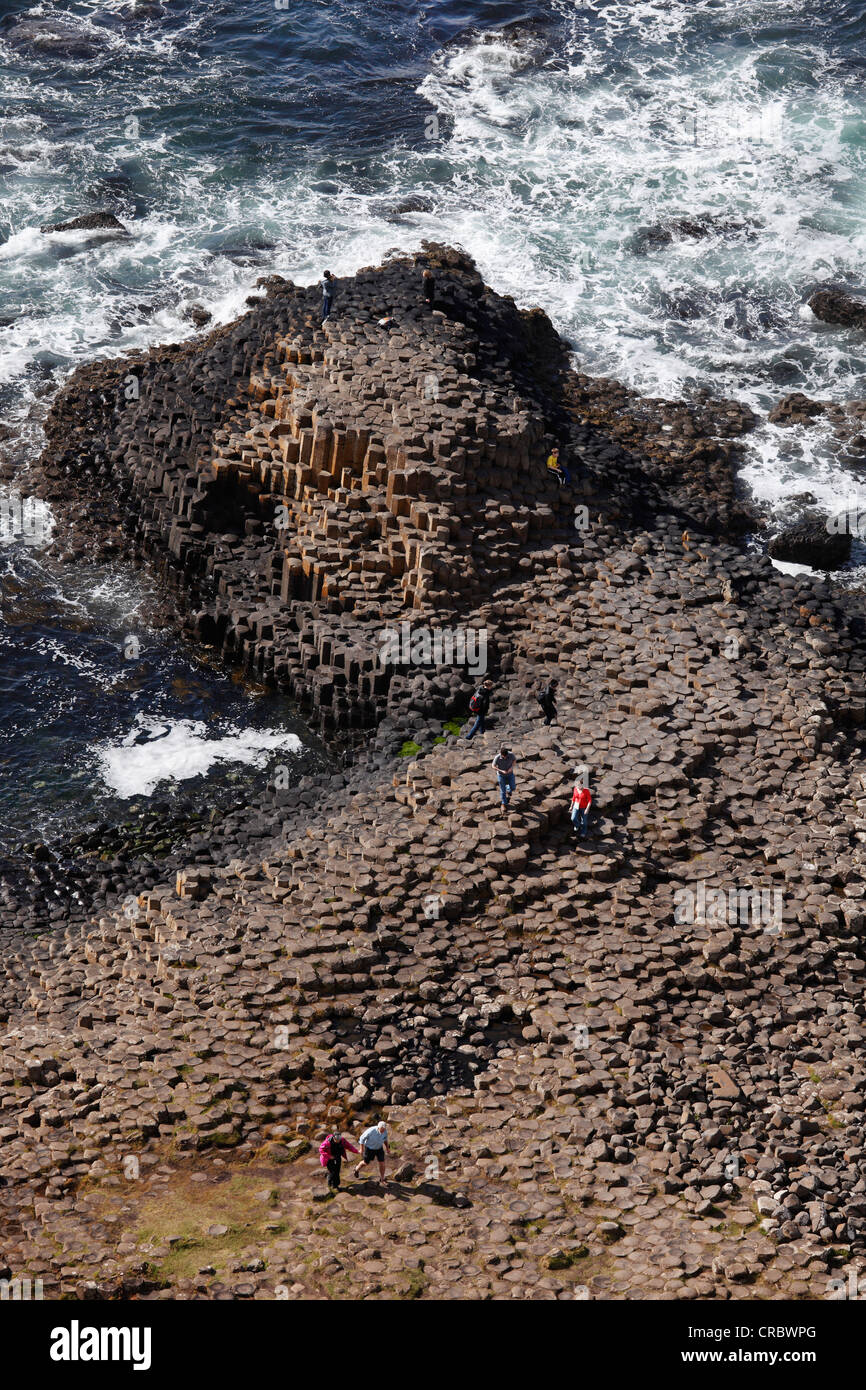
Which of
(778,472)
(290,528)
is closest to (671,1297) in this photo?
(290,528)

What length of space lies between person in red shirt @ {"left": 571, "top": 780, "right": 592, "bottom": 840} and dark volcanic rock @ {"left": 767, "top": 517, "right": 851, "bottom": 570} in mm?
15641

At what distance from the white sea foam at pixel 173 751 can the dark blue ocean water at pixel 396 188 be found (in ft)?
0.39

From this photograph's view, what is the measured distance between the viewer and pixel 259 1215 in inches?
1025

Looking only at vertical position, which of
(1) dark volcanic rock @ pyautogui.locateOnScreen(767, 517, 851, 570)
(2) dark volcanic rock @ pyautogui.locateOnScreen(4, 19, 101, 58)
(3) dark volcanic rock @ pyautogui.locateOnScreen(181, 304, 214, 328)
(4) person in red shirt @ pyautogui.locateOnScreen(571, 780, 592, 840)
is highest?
(2) dark volcanic rock @ pyautogui.locateOnScreen(4, 19, 101, 58)

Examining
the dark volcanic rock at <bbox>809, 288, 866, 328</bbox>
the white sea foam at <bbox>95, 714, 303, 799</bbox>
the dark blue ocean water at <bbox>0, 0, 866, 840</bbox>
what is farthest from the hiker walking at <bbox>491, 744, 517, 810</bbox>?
the dark volcanic rock at <bbox>809, 288, 866, 328</bbox>

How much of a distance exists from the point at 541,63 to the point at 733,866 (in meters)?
50.1

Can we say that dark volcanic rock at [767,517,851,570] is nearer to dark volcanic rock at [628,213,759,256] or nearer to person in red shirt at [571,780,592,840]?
person in red shirt at [571,780,592,840]

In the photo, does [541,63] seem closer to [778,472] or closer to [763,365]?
[763,365]

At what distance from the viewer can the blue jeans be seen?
1330 inches

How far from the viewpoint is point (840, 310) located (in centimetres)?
5625

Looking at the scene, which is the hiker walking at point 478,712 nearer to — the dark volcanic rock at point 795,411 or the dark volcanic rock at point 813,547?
the dark volcanic rock at point 813,547

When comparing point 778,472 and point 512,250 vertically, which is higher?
point 512,250

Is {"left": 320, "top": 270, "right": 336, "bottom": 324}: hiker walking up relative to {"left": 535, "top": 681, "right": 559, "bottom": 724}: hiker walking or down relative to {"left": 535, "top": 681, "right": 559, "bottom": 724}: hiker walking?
up

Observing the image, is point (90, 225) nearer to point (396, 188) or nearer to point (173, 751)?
point (396, 188)
